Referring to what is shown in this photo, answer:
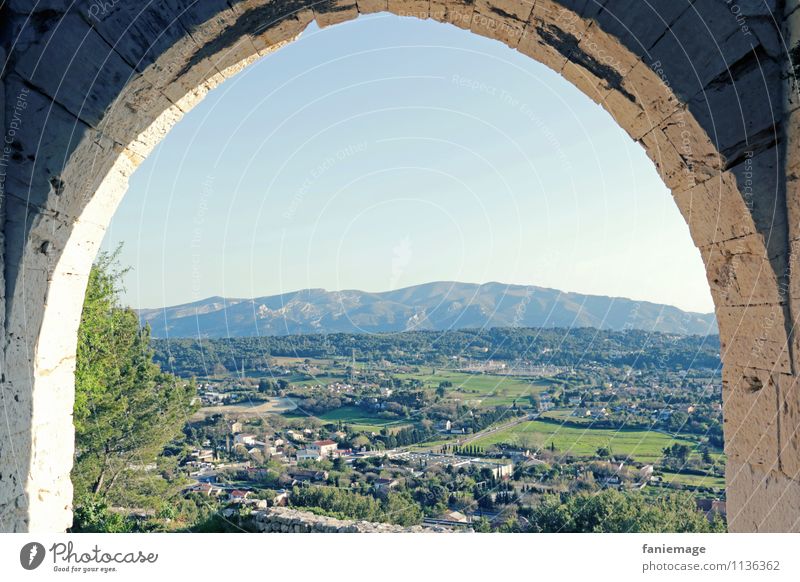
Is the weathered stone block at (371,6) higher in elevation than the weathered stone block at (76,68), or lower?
higher

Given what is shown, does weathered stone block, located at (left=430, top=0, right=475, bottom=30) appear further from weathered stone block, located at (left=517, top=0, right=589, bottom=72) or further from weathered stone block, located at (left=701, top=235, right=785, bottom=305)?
weathered stone block, located at (left=701, top=235, right=785, bottom=305)

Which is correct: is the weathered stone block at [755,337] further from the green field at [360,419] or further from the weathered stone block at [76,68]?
the green field at [360,419]

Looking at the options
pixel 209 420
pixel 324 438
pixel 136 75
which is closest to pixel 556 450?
pixel 324 438

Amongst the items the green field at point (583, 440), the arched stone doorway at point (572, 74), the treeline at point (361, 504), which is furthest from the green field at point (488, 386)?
the arched stone doorway at point (572, 74)

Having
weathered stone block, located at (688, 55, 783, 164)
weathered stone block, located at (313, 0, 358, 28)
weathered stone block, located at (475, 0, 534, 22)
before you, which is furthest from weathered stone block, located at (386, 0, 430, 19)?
weathered stone block, located at (688, 55, 783, 164)


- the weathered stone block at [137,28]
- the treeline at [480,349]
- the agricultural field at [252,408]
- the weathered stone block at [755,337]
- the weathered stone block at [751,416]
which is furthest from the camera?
the treeline at [480,349]
